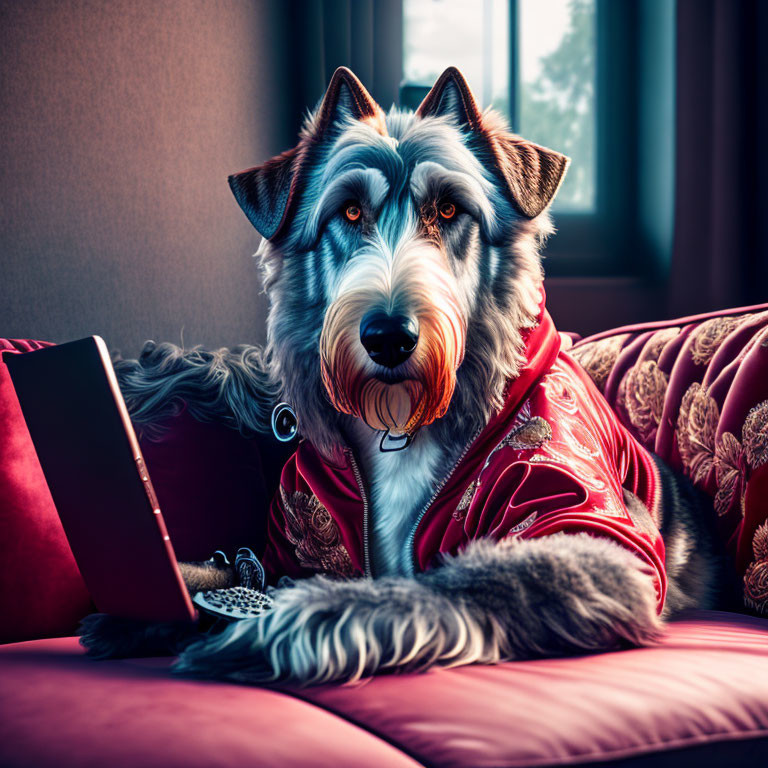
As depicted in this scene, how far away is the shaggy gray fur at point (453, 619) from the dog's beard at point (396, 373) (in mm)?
272

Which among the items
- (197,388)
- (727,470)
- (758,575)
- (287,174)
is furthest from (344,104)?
(758,575)

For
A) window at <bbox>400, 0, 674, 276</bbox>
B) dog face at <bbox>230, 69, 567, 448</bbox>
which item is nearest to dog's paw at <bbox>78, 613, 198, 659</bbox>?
dog face at <bbox>230, 69, 567, 448</bbox>

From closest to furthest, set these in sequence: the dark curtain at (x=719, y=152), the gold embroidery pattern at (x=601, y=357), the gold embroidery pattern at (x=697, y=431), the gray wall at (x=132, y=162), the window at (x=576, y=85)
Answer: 1. the gold embroidery pattern at (x=697, y=431)
2. the gold embroidery pattern at (x=601, y=357)
3. the gray wall at (x=132, y=162)
4. the dark curtain at (x=719, y=152)
5. the window at (x=576, y=85)

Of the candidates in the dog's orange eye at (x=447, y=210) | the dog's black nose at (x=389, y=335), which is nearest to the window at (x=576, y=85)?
the dog's orange eye at (x=447, y=210)

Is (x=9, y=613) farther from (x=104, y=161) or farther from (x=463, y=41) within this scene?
(x=463, y=41)

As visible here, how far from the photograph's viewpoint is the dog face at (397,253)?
1.18 metres

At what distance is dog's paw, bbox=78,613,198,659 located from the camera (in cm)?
115

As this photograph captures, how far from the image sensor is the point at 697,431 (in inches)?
63.6

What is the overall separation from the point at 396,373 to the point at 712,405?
2.59 feet

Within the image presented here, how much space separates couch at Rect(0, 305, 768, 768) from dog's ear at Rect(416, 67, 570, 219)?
554 mm

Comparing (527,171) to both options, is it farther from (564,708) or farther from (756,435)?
(564,708)

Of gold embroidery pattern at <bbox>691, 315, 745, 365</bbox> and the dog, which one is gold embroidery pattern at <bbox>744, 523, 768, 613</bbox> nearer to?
the dog

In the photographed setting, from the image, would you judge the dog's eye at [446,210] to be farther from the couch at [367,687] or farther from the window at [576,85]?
the window at [576,85]

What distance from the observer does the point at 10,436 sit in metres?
1.39
